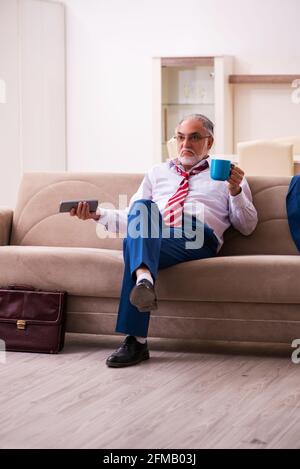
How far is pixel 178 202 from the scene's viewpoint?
3.94 m

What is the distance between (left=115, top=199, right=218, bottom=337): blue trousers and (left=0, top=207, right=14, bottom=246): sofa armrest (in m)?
0.83

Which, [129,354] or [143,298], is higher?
[143,298]

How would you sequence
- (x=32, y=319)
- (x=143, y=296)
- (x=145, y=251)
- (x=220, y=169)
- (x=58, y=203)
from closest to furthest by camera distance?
(x=143, y=296) → (x=145, y=251) → (x=220, y=169) → (x=32, y=319) → (x=58, y=203)

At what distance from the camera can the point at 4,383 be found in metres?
3.27

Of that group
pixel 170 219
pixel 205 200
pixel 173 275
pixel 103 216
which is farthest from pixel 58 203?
pixel 173 275

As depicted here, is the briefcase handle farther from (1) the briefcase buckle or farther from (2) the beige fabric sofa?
(1) the briefcase buckle

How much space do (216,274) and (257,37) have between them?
4938 millimetres

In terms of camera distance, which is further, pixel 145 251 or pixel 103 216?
pixel 103 216

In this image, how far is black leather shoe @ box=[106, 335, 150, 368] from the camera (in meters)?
3.55

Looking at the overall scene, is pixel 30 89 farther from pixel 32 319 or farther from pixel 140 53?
pixel 32 319

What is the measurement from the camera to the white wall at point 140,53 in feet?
26.5

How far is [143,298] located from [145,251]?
231mm

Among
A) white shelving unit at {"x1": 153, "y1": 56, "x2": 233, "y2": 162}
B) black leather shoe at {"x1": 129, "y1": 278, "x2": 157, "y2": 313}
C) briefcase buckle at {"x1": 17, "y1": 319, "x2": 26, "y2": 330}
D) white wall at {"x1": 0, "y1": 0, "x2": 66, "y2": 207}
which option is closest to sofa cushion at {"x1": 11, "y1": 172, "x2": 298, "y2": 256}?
briefcase buckle at {"x1": 17, "y1": 319, "x2": 26, "y2": 330}

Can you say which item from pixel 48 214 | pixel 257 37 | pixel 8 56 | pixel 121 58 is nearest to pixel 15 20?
pixel 8 56
